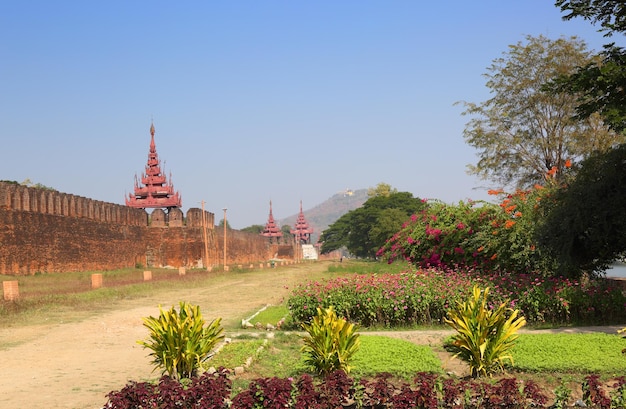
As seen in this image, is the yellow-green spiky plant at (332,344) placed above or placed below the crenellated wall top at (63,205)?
below

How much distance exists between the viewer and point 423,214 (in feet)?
61.2

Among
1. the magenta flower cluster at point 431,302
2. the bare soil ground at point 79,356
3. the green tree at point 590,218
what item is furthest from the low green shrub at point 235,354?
the green tree at point 590,218

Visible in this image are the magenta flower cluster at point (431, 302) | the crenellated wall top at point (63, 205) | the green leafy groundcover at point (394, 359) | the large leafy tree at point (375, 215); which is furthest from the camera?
the large leafy tree at point (375, 215)

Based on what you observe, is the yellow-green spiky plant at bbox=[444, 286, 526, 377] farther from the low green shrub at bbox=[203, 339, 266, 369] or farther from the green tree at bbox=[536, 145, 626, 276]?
the green tree at bbox=[536, 145, 626, 276]

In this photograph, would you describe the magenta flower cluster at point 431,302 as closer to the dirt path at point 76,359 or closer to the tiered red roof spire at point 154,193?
the dirt path at point 76,359

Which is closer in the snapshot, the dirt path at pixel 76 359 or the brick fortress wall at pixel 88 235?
the dirt path at pixel 76 359

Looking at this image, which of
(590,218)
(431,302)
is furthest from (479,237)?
(431,302)

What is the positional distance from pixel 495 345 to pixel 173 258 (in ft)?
138

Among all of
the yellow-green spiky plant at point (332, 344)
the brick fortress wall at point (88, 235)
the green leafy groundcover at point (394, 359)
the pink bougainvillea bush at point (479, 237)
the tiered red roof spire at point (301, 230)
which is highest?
the tiered red roof spire at point (301, 230)

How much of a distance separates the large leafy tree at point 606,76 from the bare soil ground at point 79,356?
5.23m

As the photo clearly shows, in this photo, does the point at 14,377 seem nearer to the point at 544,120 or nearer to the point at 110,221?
the point at 544,120

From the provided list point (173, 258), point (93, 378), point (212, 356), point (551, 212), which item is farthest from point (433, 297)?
point (173, 258)

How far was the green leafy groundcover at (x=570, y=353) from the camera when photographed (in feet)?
23.9

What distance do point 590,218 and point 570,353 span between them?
5.42 meters
